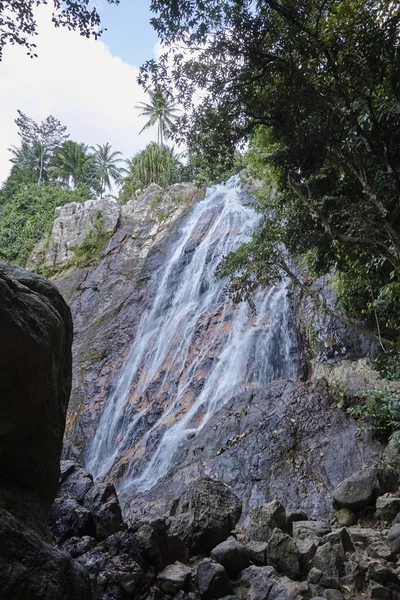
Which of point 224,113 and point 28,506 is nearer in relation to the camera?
point 28,506

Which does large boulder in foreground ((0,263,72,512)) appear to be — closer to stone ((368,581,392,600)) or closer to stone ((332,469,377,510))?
stone ((368,581,392,600))

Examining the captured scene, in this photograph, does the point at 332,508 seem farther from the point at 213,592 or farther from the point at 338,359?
the point at 338,359

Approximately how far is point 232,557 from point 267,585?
0.54m

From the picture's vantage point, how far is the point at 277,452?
759cm

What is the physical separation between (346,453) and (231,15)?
22.5 ft

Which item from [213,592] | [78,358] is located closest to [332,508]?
[213,592]

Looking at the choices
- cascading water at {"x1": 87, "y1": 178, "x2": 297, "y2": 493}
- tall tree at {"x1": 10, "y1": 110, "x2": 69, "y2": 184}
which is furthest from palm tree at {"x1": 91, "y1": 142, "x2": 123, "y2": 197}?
cascading water at {"x1": 87, "y1": 178, "x2": 297, "y2": 493}

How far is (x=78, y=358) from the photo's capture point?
1573 centimetres

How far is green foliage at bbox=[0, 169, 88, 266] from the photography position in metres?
24.4

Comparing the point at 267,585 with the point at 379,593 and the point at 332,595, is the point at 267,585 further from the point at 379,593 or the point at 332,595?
the point at 379,593

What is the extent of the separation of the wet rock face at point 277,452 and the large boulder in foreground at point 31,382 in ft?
12.7

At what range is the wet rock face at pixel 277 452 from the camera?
6.77 metres

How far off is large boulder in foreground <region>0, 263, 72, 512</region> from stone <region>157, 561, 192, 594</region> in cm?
136

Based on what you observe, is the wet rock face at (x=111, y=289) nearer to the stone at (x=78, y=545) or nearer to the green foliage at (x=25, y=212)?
the green foliage at (x=25, y=212)
